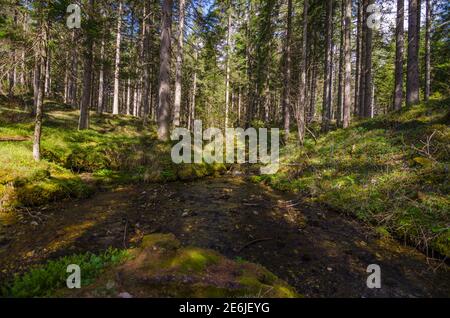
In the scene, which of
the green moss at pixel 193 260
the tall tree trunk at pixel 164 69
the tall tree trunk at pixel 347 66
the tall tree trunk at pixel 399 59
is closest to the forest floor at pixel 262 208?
the tall tree trunk at pixel 164 69

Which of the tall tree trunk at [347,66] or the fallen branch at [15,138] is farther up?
the tall tree trunk at [347,66]

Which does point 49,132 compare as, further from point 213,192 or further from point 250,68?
point 250,68

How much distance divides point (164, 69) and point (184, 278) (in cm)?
1154

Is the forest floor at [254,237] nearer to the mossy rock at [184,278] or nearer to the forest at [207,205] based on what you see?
the forest at [207,205]

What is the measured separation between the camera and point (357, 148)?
1165 centimetres

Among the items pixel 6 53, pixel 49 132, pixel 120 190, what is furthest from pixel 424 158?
pixel 49 132

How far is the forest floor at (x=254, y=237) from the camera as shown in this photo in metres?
4.54

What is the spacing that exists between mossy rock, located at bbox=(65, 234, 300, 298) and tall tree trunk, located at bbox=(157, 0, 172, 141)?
9742 millimetres

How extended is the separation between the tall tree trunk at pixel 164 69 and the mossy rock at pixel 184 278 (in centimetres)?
974

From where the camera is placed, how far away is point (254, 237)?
6.11 m

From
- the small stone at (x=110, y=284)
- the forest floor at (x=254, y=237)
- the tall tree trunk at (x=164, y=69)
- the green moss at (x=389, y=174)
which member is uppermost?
the tall tree trunk at (x=164, y=69)

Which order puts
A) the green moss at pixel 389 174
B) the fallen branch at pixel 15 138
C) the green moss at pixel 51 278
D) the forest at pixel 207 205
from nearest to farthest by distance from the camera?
the green moss at pixel 51 278 < the forest at pixel 207 205 < the green moss at pixel 389 174 < the fallen branch at pixel 15 138

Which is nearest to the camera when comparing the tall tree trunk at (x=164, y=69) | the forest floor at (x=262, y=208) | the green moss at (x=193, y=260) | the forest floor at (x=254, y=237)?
the green moss at (x=193, y=260)

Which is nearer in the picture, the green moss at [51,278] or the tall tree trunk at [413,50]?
the green moss at [51,278]
